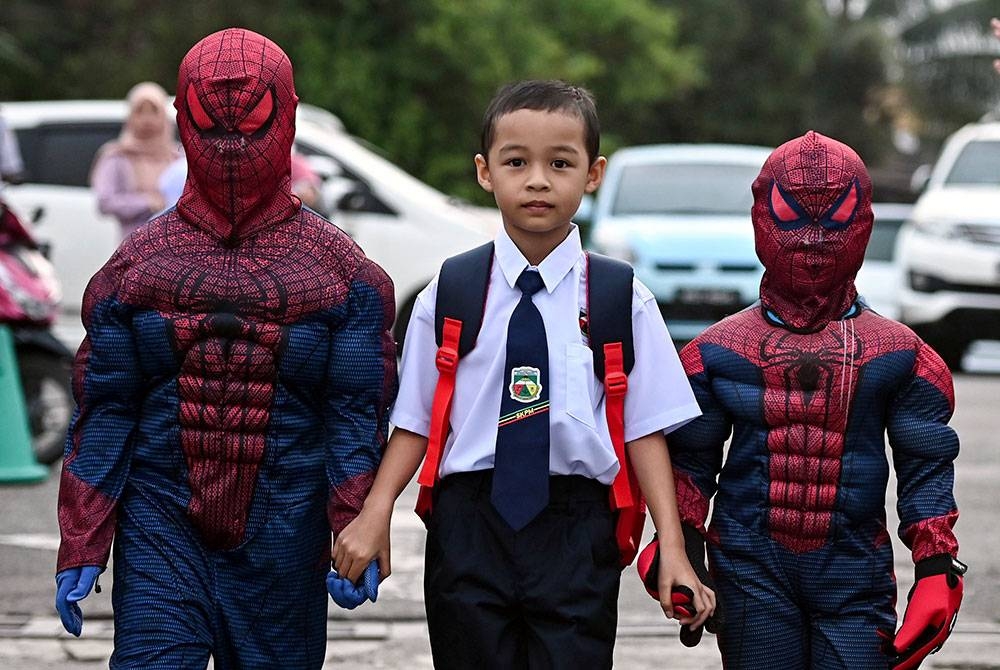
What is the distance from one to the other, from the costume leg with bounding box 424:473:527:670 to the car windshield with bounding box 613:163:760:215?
34.2 feet

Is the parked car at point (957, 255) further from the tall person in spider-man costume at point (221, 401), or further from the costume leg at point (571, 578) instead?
the tall person in spider-man costume at point (221, 401)

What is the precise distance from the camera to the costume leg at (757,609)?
12.6ft

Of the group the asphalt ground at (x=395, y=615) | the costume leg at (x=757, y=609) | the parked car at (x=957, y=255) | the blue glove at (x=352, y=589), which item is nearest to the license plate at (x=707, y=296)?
the parked car at (x=957, y=255)

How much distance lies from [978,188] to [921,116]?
1440 inches

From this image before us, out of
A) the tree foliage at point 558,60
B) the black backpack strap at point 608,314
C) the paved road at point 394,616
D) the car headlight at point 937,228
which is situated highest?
the tree foliage at point 558,60

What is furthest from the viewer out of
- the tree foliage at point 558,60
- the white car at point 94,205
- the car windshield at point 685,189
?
the tree foliage at point 558,60

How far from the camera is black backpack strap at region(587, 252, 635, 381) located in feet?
12.4

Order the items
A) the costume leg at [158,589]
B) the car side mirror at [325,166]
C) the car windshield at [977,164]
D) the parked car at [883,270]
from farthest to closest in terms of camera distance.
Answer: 1. the parked car at [883,270]
2. the car windshield at [977,164]
3. the car side mirror at [325,166]
4. the costume leg at [158,589]

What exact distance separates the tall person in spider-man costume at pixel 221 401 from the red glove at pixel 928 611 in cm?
114

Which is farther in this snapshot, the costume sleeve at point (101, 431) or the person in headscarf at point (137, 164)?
the person in headscarf at point (137, 164)

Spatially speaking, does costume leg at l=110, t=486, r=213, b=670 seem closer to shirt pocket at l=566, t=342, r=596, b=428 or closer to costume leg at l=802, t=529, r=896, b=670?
shirt pocket at l=566, t=342, r=596, b=428

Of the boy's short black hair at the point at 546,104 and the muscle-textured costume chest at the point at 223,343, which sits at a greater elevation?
the boy's short black hair at the point at 546,104

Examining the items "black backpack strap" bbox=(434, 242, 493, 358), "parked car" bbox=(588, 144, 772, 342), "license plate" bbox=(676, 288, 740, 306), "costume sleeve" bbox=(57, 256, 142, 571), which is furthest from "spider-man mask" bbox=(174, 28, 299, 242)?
"license plate" bbox=(676, 288, 740, 306)

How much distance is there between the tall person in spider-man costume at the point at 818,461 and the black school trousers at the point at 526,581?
10.0 inches
